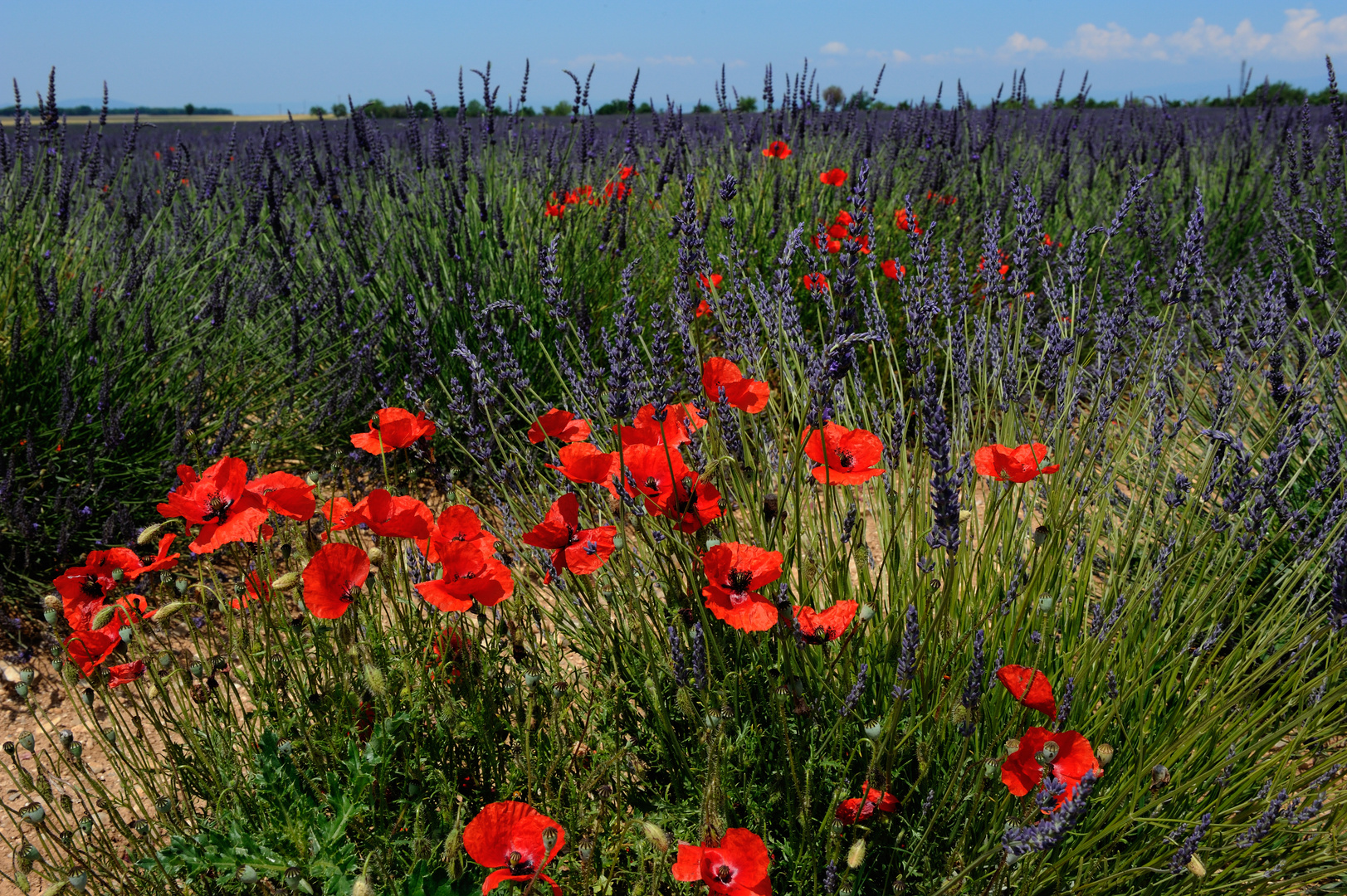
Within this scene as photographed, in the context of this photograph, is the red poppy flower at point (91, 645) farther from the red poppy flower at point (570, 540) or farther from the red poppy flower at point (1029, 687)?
the red poppy flower at point (1029, 687)

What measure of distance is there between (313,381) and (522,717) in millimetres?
2202

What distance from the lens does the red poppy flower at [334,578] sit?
45.1 inches

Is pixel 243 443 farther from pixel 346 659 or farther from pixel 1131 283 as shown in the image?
pixel 1131 283

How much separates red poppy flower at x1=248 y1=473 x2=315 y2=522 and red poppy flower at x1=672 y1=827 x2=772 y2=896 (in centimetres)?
77

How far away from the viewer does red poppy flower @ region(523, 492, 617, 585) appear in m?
1.19

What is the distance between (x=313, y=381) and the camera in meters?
3.15

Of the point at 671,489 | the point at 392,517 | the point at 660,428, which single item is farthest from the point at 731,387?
the point at 392,517

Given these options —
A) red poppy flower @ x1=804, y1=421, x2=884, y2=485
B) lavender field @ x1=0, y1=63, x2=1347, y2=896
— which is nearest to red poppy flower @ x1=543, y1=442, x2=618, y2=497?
lavender field @ x1=0, y1=63, x2=1347, y2=896

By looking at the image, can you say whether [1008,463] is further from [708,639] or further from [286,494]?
[286,494]

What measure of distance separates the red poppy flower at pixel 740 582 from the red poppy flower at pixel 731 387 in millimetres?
277

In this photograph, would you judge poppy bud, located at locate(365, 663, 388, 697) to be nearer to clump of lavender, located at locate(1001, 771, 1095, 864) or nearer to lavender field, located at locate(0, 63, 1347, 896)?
lavender field, located at locate(0, 63, 1347, 896)

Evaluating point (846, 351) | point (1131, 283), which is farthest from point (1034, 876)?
point (1131, 283)

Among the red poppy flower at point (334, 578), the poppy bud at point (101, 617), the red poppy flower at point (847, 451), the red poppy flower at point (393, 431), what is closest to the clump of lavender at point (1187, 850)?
the red poppy flower at point (847, 451)

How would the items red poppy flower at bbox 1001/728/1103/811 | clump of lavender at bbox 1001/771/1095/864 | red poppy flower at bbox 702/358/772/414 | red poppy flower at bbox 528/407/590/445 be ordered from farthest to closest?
1. red poppy flower at bbox 528/407/590/445
2. red poppy flower at bbox 702/358/772/414
3. red poppy flower at bbox 1001/728/1103/811
4. clump of lavender at bbox 1001/771/1095/864
